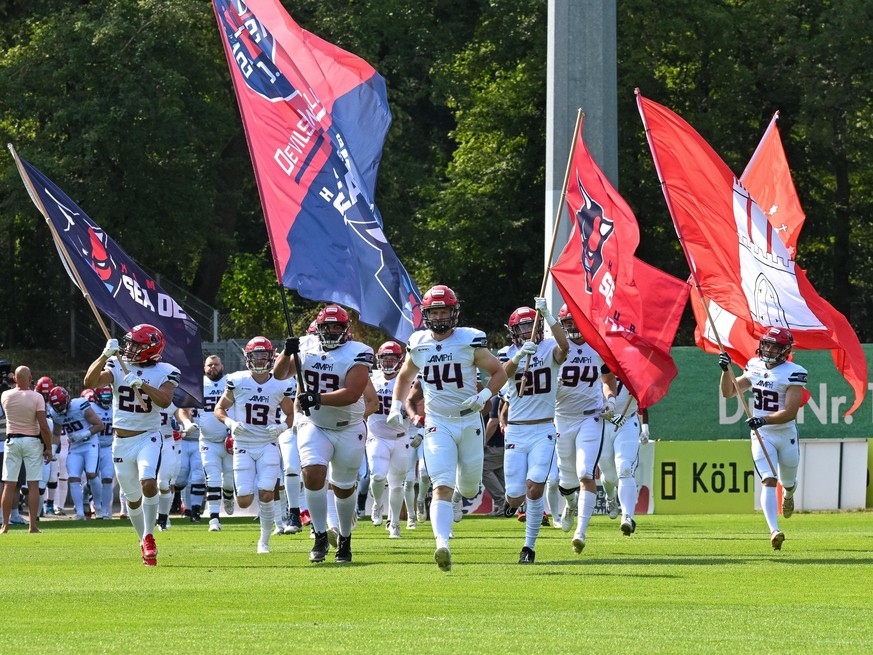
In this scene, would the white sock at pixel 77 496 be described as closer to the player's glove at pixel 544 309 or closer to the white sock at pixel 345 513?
the white sock at pixel 345 513

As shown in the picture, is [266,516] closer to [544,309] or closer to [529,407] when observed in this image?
[529,407]

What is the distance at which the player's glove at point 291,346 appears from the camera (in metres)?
14.6

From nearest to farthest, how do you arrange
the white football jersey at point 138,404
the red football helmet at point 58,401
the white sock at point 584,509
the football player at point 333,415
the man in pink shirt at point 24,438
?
the football player at point 333,415, the white football jersey at point 138,404, the white sock at point 584,509, the man in pink shirt at point 24,438, the red football helmet at point 58,401

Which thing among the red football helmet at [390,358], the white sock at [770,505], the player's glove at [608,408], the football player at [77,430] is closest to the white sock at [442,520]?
the white sock at [770,505]

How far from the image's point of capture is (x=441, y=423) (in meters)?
14.3

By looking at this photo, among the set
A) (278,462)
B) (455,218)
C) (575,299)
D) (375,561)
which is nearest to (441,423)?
(375,561)

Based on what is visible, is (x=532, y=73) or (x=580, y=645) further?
(x=532, y=73)

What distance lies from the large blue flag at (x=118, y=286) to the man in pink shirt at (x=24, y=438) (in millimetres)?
4379

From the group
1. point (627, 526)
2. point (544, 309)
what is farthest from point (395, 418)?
point (627, 526)

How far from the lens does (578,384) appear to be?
18.4 metres

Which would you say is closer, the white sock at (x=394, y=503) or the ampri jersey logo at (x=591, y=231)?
the ampri jersey logo at (x=591, y=231)

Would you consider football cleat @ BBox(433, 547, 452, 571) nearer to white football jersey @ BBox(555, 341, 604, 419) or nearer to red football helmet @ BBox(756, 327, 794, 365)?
white football jersey @ BBox(555, 341, 604, 419)

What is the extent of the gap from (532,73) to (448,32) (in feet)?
10.2

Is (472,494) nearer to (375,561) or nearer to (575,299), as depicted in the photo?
(375,561)
